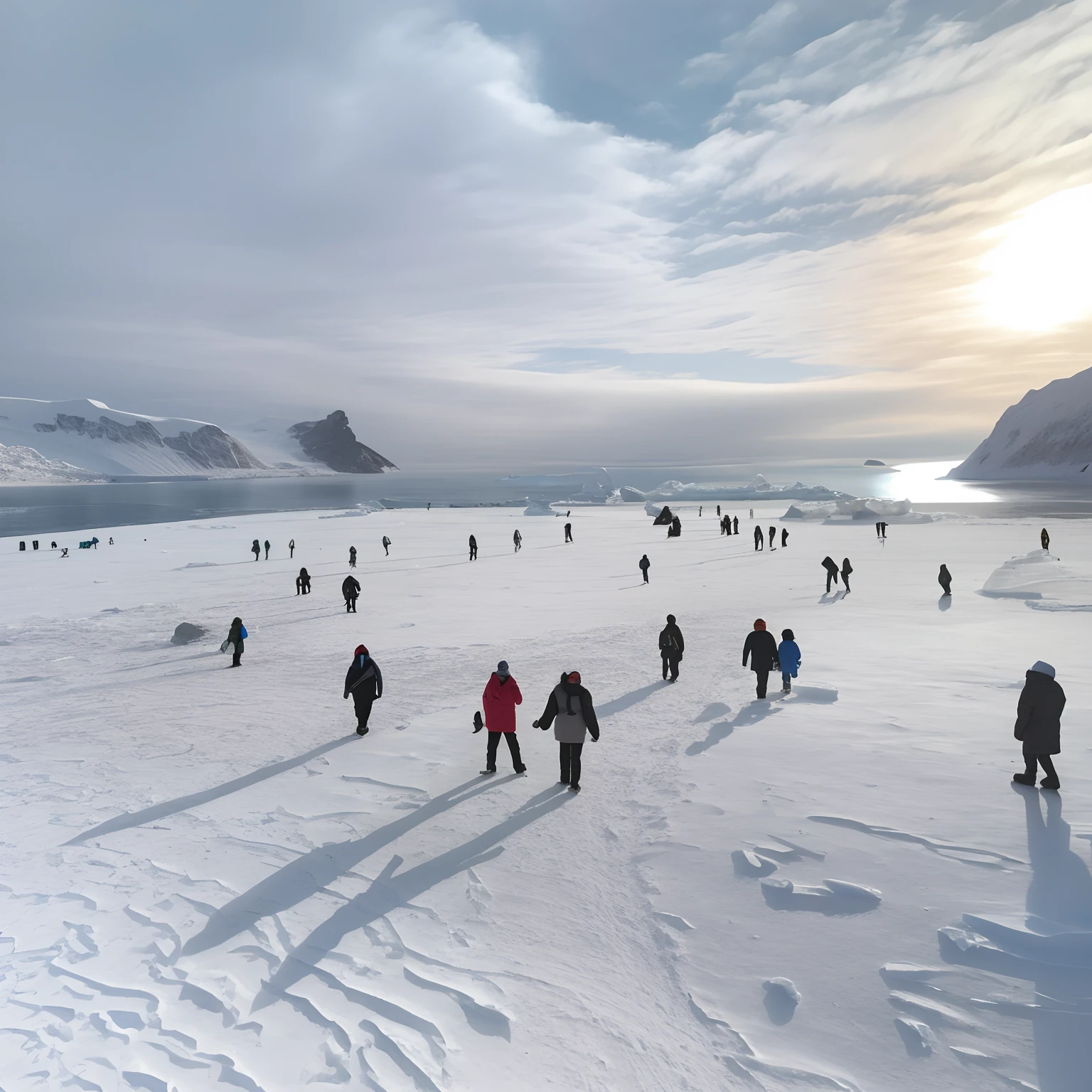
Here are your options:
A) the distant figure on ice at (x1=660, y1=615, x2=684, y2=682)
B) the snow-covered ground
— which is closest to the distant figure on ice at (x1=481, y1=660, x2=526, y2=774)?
the snow-covered ground

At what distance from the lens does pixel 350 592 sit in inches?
714

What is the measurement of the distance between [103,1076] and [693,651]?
10.8 m

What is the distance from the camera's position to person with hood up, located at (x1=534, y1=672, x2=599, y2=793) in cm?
691

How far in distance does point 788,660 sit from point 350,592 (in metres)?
12.3

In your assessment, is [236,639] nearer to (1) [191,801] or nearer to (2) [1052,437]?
(1) [191,801]

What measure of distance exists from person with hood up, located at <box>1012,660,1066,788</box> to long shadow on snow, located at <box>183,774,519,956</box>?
5678mm

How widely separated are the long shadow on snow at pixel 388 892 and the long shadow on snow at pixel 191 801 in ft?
8.13

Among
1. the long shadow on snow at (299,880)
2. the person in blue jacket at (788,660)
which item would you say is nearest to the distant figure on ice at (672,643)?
the person in blue jacket at (788,660)

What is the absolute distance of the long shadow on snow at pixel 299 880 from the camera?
15.9ft

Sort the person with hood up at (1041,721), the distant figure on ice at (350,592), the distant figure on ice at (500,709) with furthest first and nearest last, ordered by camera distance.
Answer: the distant figure on ice at (350,592)
the distant figure on ice at (500,709)
the person with hood up at (1041,721)

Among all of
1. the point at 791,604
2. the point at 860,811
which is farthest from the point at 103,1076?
the point at 791,604

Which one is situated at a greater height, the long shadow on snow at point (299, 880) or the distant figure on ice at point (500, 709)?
the distant figure on ice at point (500, 709)

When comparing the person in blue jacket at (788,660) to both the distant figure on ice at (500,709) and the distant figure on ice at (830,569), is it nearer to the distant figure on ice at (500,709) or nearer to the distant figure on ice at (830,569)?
the distant figure on ice at (500,709)

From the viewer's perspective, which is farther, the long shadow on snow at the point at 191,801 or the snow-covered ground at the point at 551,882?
the long shadow on snow at the point at 191,801
